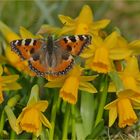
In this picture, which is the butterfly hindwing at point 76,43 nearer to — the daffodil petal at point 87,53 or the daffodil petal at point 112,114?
the daffodil petal at point 87,53

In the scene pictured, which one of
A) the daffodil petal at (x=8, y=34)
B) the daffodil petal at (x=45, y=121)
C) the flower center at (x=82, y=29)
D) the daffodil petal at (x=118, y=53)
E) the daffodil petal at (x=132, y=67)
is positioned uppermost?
the flower center at (x=82, y=29)

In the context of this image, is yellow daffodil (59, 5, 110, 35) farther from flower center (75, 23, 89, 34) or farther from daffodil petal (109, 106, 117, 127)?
daffodil petal (109, 106, 117, 127)

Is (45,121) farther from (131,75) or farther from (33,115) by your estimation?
(131,75)

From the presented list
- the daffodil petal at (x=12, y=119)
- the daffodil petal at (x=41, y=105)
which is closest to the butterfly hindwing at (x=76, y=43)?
the daffodil petal at (x=41, y=105)

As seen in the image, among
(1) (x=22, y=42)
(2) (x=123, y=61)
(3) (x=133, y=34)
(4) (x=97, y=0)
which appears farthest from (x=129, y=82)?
(4) (x=97, y=0)

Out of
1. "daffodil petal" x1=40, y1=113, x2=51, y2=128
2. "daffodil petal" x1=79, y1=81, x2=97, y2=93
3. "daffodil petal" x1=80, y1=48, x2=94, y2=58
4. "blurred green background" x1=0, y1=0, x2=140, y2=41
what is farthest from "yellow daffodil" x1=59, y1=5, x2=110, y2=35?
"blurred green background" x1=0, y1=0, x2=140, y2=41

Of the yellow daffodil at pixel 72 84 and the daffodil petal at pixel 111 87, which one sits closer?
the yellow daffodil at pixel 72 84
